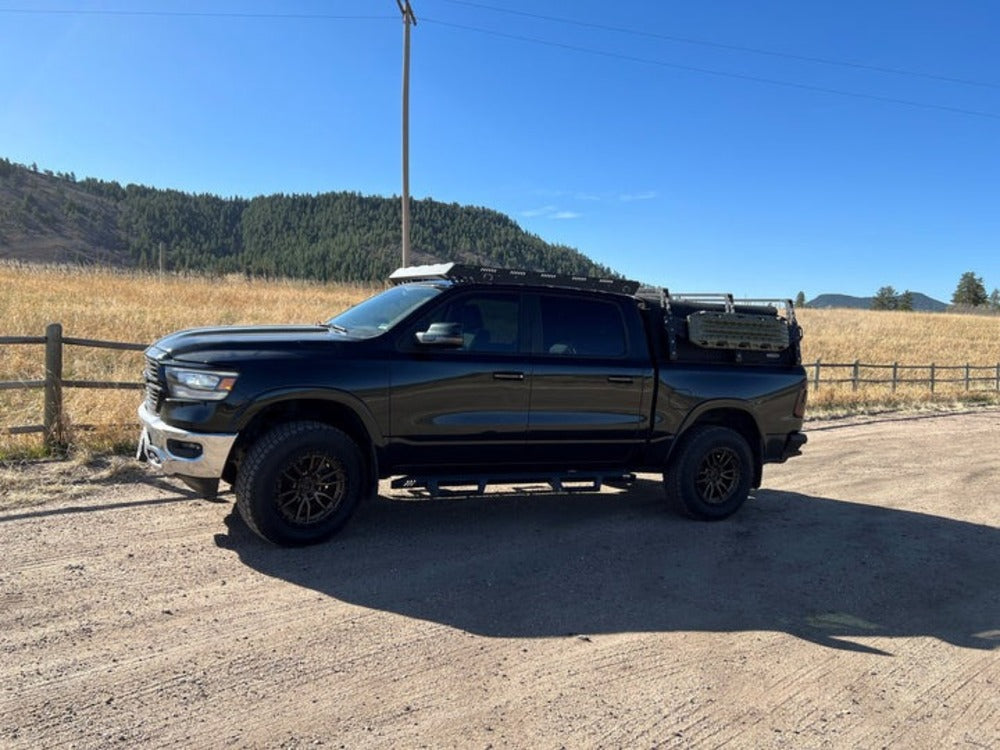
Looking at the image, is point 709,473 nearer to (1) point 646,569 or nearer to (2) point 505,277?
(1) point 646,569

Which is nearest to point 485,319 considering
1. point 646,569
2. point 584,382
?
point 584,382

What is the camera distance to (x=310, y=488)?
15.5 feet

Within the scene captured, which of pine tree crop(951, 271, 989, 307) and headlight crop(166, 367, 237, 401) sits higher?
pine tree crop(951, 271, 989, 307)

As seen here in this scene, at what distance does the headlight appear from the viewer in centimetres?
448

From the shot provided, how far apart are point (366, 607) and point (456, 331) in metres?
2.01

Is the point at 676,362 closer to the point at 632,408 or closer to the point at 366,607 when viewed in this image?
the point at 632,408

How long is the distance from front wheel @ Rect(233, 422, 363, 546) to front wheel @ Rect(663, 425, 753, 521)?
112 inches

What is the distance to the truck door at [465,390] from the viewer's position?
5.00 metres

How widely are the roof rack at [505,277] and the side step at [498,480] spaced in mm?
1554

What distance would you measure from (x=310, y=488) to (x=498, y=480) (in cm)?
145

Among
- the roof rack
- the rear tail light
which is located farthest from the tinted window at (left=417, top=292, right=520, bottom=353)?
the rear tail light

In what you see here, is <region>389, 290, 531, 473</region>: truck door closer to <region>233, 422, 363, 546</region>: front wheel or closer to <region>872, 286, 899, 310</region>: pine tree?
<region>233, 422, 363, 546</region>: front wheel

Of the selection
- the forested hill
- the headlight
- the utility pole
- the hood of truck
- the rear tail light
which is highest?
the forested hill

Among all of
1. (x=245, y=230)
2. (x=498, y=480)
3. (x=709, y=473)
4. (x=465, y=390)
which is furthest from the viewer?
(x=245, y=230)
